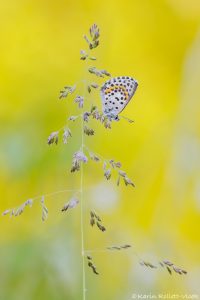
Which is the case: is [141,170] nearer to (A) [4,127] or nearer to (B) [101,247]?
(B) [101,247]

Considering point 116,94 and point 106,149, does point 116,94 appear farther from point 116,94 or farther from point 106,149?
point 106,149

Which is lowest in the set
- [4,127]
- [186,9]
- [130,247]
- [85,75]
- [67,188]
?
[130,247]

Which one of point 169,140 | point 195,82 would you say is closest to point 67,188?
point 169,140

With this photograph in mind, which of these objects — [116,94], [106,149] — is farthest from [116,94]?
[106,149]

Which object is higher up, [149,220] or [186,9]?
[186,9]
